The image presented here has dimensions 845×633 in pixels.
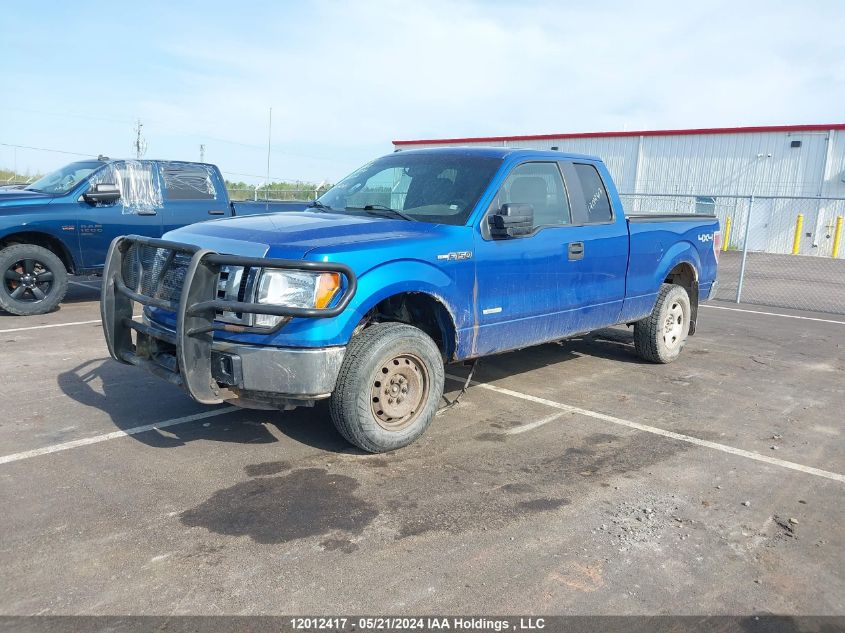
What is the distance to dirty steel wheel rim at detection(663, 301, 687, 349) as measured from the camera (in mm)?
7351

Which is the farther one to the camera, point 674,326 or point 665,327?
point 674,326

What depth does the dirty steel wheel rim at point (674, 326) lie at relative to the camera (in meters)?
7.35

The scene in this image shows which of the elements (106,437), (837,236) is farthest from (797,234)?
(106,437)

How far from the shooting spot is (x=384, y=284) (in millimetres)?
4293

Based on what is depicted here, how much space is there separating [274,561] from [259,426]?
1.93 metres

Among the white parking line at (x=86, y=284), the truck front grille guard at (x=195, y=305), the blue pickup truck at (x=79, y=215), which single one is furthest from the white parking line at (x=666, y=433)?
the white parking line at (x=86, y=284)

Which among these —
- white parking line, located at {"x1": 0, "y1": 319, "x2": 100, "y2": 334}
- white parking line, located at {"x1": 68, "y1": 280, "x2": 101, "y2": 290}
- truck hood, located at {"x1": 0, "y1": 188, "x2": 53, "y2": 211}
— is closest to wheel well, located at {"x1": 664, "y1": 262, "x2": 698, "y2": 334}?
white parking line, located at {"x1": 0, "y1": 319, "x2": 100, "y2": 334}

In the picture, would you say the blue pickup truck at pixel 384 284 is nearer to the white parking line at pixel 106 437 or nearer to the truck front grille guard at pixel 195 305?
the truck front grille guard at pixel 195 305

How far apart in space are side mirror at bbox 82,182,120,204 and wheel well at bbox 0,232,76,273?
72 cm

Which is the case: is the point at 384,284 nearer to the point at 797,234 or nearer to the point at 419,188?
the point at 419,188

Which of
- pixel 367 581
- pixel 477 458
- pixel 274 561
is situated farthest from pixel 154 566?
pixel 477 458

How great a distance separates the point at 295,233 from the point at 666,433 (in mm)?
3081

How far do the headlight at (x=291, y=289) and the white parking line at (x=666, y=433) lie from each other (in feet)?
8.45

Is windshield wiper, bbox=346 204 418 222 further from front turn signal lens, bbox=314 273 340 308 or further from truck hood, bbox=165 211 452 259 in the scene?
front turn signal lens, bbox=314 273 340 308
